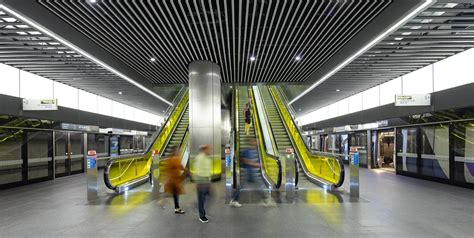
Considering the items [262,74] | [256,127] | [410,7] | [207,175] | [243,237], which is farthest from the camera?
[256,127]

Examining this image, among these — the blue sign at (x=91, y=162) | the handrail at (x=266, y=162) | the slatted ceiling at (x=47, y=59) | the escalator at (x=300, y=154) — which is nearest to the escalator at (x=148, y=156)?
the blue sign at (x=91, y=162)

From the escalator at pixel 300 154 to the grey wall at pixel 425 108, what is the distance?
3.55 m

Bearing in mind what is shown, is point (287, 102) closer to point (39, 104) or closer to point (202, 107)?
point (202, 107)

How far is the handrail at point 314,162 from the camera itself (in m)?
9.65

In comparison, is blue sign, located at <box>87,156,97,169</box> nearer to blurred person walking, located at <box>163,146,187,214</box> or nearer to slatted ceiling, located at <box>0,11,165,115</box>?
slatted ceiling, located at <box>0,11,165,115</box>

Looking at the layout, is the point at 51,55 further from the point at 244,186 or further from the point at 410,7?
the point at 410,7

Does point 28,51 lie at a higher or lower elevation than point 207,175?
higher

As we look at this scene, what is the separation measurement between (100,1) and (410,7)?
5.70 metres

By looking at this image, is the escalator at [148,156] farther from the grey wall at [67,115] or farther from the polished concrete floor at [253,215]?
the grey wall at [67,115]

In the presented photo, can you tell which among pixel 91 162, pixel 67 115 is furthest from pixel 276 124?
pixel 91 162

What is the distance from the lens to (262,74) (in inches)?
522

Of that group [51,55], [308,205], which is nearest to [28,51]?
[51,55]

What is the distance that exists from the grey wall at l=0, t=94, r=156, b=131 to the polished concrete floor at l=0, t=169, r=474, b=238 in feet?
8.53

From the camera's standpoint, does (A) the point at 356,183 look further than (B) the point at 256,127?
No
